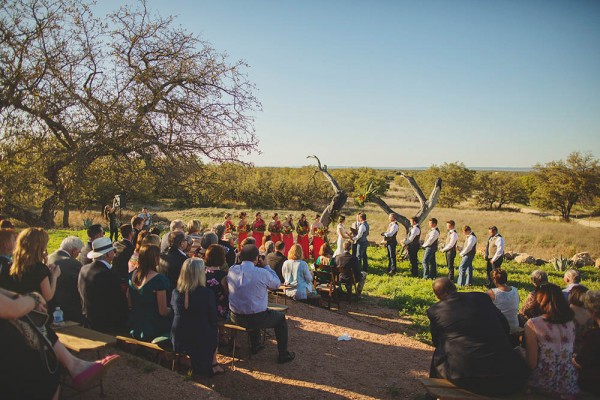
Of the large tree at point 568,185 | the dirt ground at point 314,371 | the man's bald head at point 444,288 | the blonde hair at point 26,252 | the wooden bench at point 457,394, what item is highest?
the large tree at point 568,185

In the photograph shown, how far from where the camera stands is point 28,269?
13.6 ft

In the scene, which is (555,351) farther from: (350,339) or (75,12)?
(75,12)

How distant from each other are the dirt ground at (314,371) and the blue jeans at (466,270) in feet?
13.8

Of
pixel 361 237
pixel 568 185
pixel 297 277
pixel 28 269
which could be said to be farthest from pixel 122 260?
pixel 568 185

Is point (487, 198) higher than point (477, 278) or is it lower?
higher

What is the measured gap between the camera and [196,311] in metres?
4.80

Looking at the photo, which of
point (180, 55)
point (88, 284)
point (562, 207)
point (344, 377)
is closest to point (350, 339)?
point (344, 377)

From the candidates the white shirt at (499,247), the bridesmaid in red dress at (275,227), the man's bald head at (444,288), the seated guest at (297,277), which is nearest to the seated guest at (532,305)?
the man's bald head at (444,288)

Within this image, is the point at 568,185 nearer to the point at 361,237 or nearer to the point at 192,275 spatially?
the point at 361,237

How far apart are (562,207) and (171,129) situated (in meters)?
44.0

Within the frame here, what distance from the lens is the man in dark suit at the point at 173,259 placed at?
5.95 meters

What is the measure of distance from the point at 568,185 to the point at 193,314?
4677 cm

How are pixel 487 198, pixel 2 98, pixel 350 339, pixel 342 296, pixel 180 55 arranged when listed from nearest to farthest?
pixel 350 339, pixel 342 296, pixel 2 98, pixel 180 55, pixel 487 198

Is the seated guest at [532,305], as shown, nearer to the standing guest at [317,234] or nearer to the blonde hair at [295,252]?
the blonde hair at [295,252]
